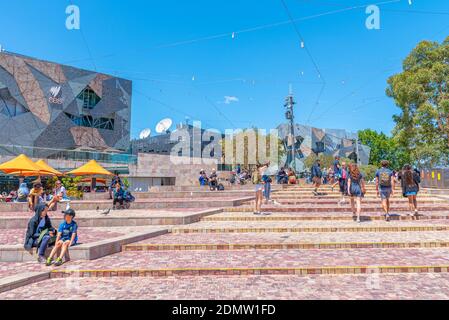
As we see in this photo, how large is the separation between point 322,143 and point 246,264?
259 feet

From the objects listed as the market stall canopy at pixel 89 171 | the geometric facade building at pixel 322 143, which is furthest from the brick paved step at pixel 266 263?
the geometric facade building at pixel 322 143

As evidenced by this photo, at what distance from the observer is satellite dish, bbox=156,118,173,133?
55.8 metres

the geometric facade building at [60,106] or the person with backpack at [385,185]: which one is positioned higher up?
the geometric facade building at [60,106]

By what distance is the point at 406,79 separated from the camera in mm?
26609

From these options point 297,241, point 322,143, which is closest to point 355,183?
point 297,241

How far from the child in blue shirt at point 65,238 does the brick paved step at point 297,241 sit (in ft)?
3.90

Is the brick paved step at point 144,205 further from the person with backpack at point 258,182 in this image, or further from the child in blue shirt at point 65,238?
the child in blue shirt at point 65,238

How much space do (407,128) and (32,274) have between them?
28.9 metres

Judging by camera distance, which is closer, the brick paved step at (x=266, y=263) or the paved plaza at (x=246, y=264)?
the paved plaza at (x=246, y=264)

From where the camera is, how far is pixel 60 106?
4116 centimetres

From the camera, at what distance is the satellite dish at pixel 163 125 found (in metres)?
→ 55.8
